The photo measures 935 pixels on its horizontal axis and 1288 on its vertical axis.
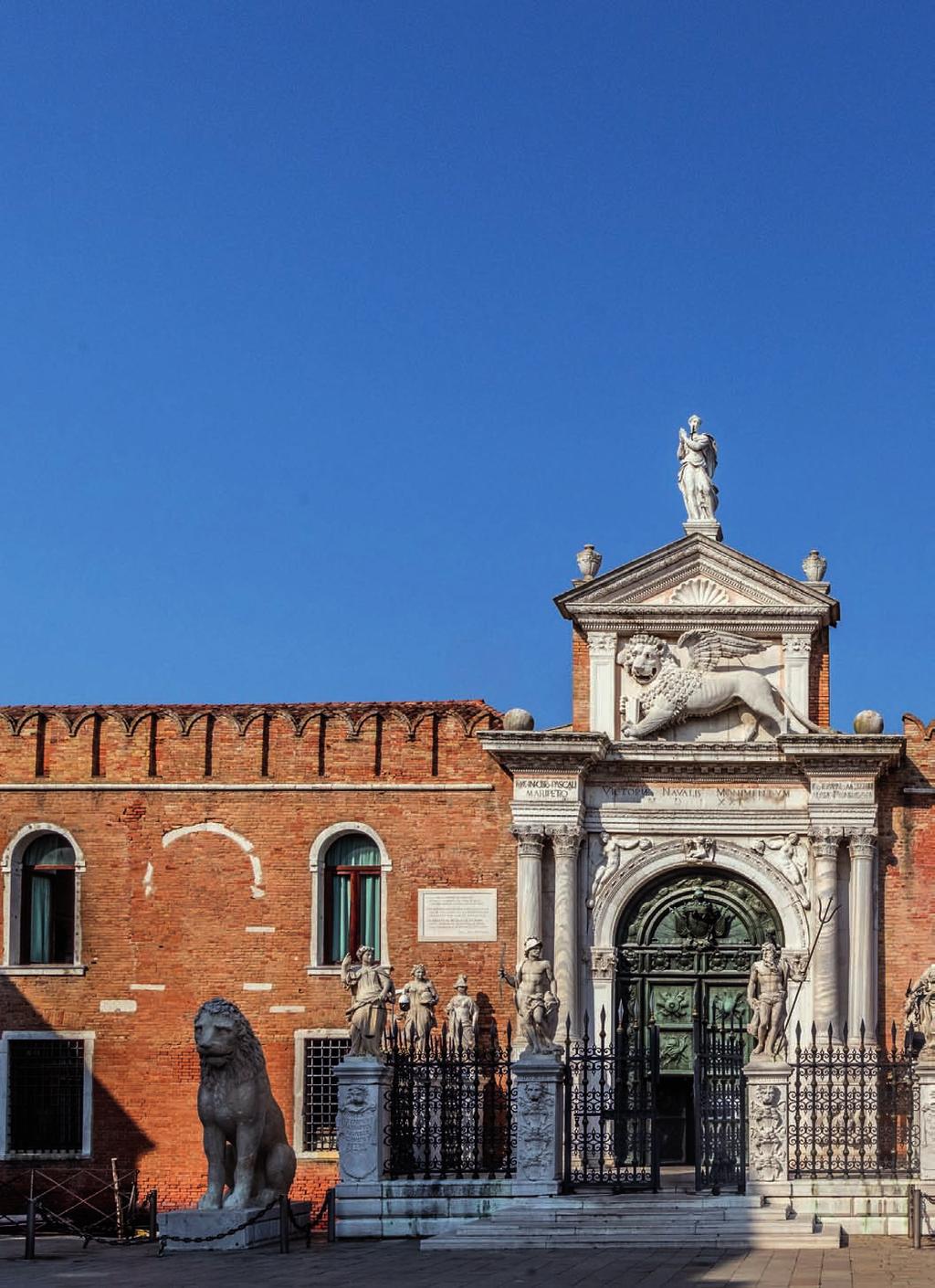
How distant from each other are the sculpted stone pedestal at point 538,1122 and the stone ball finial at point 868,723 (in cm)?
758

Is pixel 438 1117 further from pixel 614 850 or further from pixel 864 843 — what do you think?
pixel 864 843

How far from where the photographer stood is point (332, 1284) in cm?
1772

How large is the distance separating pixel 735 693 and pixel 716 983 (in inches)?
154

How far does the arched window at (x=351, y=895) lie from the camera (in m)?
29.2

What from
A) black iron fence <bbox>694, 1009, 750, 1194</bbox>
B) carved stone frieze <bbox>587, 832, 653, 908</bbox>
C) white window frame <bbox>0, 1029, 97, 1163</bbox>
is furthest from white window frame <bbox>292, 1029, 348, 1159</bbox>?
black iron fence <bbox>694, 1009, 750, 1194</bbox>

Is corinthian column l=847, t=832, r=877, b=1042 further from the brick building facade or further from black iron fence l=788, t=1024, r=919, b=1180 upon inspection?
black iron fence l=788, t=1024, r=919, b=1180

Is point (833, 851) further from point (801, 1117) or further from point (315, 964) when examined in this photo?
point (315, 964)

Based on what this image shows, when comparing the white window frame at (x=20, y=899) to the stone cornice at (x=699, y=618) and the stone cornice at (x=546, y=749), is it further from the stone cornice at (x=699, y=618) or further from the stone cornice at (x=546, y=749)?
the stone cornice at (x=699, y=618)

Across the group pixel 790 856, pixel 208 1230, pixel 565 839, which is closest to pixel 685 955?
pixel 790 856

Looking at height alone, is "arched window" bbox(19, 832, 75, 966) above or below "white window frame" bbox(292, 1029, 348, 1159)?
above

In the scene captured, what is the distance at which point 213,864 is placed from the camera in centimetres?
2947

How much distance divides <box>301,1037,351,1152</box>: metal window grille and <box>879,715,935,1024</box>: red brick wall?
731 cm

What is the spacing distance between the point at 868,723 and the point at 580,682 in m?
3.94

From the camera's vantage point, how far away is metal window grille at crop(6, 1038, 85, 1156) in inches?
1137
